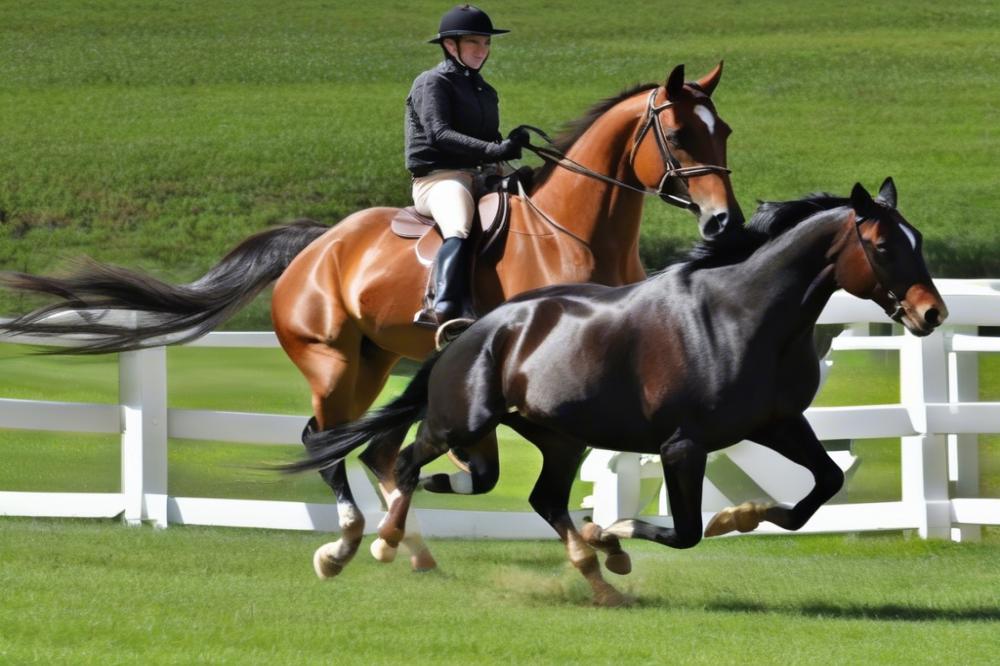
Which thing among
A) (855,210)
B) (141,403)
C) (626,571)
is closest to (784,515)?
(626,571)

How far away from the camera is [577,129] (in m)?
7.27

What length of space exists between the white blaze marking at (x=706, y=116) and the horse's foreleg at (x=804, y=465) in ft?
4.73

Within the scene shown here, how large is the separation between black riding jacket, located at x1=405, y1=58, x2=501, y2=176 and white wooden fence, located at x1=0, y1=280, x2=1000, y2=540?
67.4 inches

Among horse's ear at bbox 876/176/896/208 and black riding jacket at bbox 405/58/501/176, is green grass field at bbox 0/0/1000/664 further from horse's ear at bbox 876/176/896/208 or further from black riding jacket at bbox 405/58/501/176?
black riding jacket at bbox 405/58/501/176

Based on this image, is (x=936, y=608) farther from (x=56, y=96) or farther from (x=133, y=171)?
(x=56, y=96)

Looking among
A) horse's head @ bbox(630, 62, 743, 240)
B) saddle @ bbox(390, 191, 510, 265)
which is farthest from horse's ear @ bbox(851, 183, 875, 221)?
saddle @ bbox(390, 191, 510, 265)

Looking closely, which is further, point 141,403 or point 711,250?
point 141,403

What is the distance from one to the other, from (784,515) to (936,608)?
0.75 meters

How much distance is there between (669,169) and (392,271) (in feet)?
4.56

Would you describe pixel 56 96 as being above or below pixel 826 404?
above

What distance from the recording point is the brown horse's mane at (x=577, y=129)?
23.7 ft

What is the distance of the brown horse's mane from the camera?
7215mm

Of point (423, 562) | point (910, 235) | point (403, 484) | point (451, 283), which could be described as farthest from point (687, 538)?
point (423, 562)

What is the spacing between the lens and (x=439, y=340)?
6859 millimetres
